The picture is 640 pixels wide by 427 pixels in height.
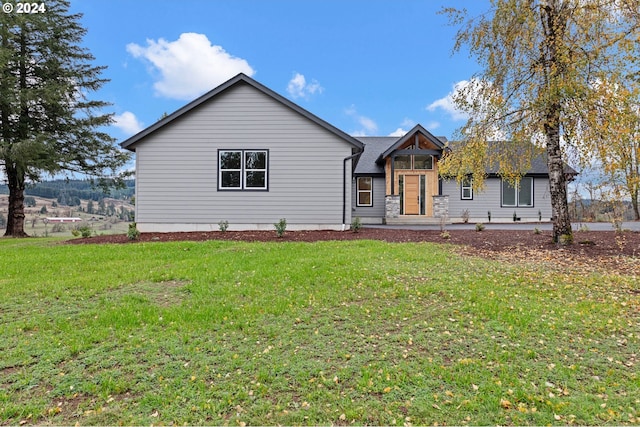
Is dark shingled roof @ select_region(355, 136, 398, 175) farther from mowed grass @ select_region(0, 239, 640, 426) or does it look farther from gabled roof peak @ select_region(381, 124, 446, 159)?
mowed grass @ select_region(0, 239, 640, 426)

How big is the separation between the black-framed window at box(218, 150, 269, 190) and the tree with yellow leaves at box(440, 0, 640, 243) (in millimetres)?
6605

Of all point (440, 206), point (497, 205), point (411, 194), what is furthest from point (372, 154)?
point (497, 205)

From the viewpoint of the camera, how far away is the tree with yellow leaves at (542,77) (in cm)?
770

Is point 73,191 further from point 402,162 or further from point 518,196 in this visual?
point 518,196

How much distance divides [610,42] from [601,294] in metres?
5.67

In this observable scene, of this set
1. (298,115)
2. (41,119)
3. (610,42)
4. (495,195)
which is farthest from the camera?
(495,195)

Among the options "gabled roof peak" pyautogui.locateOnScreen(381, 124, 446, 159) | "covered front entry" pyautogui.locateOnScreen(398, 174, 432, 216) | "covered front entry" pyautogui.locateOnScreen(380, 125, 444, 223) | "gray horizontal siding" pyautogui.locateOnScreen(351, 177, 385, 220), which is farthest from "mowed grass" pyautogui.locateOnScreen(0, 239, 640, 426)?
"gray horizontal siding" pyautogui.locateOnScreen(351, 177, 385, 220)

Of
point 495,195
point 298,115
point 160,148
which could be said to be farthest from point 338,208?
point 495,195

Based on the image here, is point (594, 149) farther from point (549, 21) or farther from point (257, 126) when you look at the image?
point (257, 126)

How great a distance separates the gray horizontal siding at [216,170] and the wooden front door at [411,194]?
6.41 meters

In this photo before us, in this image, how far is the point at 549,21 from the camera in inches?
338

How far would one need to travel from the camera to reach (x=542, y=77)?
8383 mm

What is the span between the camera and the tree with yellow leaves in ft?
25.2

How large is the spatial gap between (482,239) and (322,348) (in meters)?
8.85
